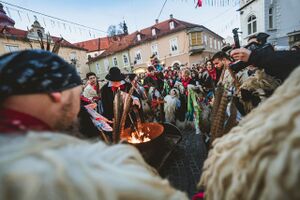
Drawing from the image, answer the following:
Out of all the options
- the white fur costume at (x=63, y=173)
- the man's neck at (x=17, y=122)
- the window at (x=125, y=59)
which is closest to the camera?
the white fur costume at (x=63, y=173)

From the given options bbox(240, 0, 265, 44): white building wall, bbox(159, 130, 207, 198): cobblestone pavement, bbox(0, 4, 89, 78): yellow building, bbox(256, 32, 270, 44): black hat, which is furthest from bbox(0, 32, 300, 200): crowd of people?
bbox(240, 0, 265, 44): white building wall

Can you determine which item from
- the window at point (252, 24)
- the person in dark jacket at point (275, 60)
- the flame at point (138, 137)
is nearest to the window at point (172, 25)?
the window at point (252, 24)

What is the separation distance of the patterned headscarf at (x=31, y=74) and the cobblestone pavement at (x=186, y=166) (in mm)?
2769

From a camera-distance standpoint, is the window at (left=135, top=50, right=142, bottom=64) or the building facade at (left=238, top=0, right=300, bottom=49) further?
the window at (left=135, top=50, right=142, bottom=64)

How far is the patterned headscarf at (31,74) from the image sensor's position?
2.03 feet

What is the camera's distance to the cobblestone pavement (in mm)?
2986

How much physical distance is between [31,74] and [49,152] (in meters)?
0.37

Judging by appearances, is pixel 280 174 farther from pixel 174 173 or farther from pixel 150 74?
pixel 150 74

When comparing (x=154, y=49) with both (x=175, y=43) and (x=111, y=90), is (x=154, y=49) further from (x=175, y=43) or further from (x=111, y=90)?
(x=111, y=90)

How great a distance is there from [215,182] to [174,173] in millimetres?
2918

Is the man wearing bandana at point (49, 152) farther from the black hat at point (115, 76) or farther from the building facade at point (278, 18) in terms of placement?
the building facade at point (278, 18)

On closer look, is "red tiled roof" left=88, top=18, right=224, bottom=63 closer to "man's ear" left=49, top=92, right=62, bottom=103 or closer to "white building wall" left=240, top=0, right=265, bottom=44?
"white building wall" left=240, top=0, right=265, bottom=44

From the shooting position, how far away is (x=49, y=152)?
18.1 inches

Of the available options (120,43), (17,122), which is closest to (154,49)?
(120,43)
